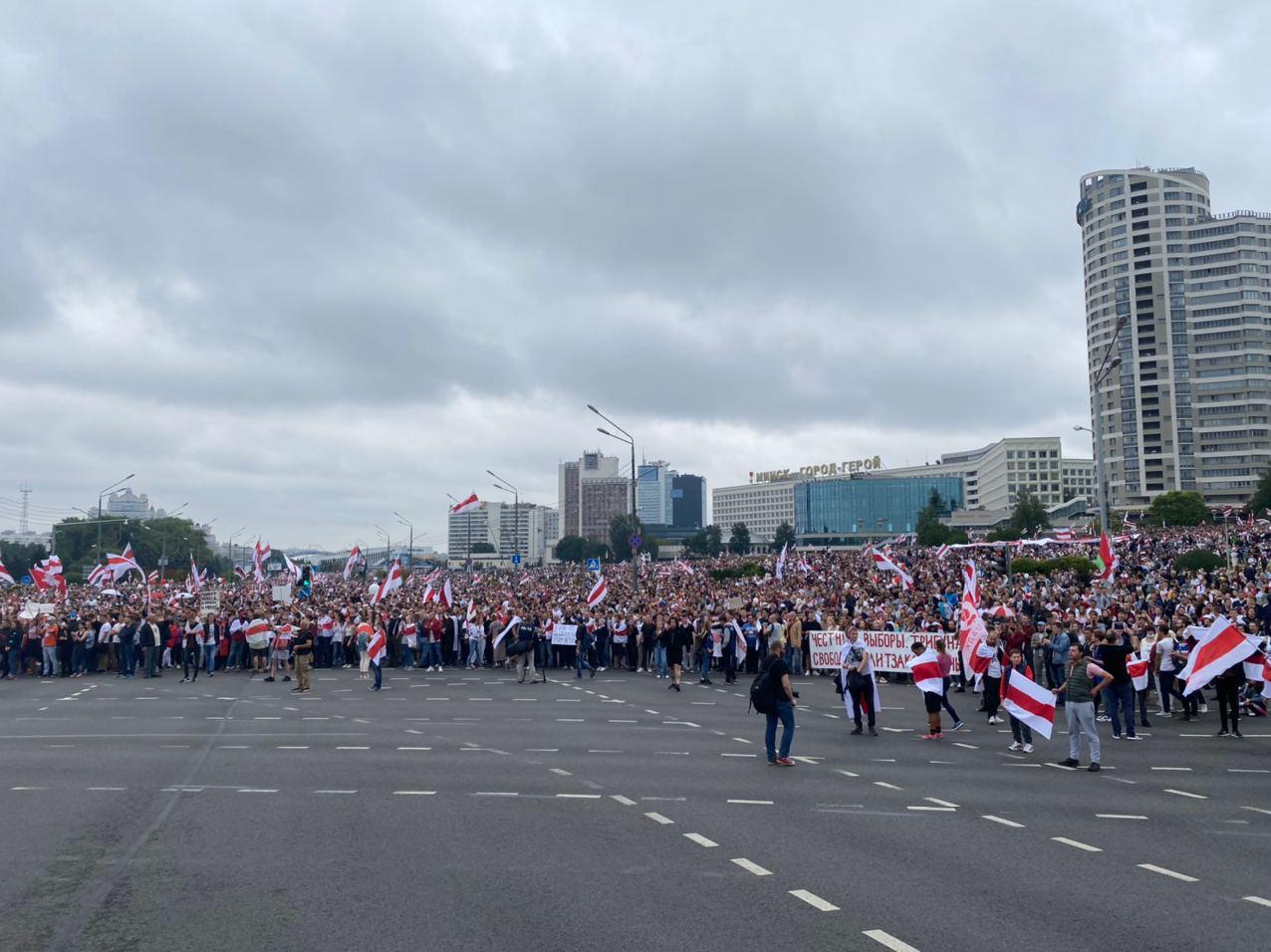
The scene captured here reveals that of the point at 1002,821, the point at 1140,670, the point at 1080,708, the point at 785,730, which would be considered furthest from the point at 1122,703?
the point at 1002,821

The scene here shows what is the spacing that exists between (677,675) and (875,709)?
779 cm

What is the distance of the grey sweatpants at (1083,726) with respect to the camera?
1302cm

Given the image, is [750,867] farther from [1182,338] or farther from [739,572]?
[1182,338]

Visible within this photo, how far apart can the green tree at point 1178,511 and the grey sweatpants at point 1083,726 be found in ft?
280

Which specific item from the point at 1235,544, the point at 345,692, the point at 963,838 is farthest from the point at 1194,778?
the point at 1235,544

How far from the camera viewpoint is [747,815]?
10211 millimetres

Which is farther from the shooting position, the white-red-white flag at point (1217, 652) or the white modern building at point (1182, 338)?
the white modern building at point (1182, 338)

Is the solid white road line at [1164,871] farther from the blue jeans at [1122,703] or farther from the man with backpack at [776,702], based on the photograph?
the blue jeans at [1122,703]

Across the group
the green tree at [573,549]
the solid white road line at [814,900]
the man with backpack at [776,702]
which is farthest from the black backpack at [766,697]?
the green tree at [573,549]

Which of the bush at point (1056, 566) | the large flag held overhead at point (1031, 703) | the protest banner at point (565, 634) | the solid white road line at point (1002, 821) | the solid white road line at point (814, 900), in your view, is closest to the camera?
the solid white road line at point (814, 900)

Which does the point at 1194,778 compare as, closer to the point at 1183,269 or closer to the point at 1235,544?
the point at 1235,544

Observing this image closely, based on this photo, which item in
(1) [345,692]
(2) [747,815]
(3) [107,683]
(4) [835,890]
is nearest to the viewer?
(4) [835,890]

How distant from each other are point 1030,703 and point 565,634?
16.2m

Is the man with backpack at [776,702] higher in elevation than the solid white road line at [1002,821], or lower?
higher
